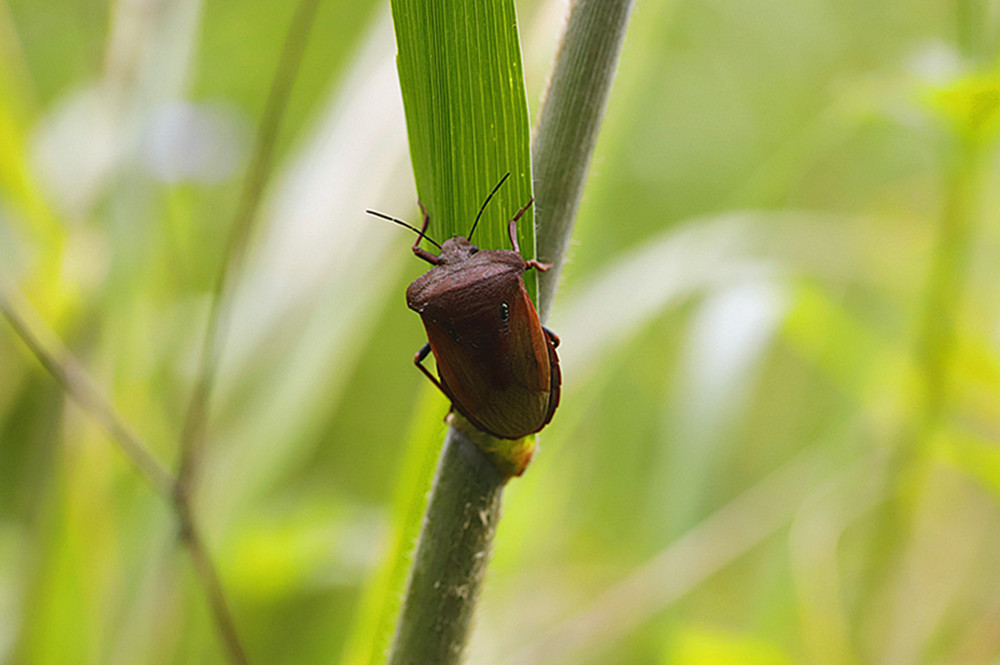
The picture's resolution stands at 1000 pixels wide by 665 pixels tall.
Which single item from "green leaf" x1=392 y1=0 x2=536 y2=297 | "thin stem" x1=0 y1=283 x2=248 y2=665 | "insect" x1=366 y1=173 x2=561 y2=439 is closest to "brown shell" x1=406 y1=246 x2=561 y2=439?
"insect" x1=366 y1=173 x2=561 y2=439

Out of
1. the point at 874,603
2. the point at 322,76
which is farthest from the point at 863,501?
the point at 322,76

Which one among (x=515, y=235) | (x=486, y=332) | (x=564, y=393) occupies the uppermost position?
(x=515, y=235)

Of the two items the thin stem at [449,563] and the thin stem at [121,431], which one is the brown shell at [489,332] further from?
the thin stem at [121,431]

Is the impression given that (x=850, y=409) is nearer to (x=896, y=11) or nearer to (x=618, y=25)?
(x=618, y=25)

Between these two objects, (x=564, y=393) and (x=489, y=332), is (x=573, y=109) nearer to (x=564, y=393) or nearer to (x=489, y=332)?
(x=489, y=332)

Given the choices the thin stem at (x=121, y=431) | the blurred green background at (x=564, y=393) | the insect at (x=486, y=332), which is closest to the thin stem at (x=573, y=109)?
the insect at (x=486, y=332)

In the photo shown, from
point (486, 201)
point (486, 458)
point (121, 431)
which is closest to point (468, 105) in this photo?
point (486, 201)

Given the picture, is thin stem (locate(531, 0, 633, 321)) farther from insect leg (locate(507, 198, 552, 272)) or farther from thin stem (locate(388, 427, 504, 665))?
thin stem (locate(388, 427, 504, 665))
